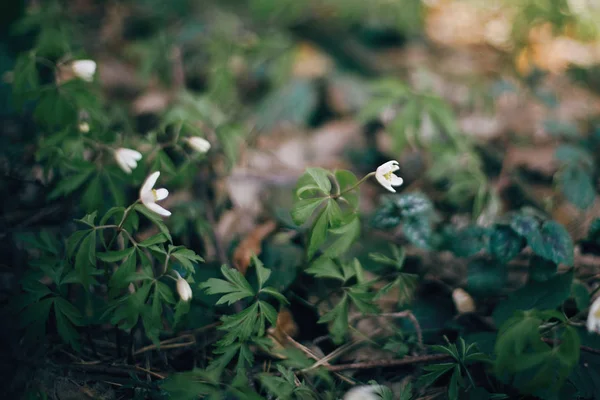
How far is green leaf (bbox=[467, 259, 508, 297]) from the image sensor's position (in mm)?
1854

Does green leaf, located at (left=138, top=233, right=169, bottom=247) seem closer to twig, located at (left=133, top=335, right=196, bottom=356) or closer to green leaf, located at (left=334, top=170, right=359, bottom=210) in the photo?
twig, located at (left=133, top=335, right=196, bottom=356)

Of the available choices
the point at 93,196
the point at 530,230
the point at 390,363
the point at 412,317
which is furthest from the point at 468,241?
the point at 93,196

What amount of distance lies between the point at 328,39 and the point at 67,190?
2384 mm

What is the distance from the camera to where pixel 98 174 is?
5.66 feet

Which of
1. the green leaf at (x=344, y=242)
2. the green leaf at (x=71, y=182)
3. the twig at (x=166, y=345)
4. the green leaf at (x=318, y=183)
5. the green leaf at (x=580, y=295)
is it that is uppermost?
the green leaf at (x=318, y=183)

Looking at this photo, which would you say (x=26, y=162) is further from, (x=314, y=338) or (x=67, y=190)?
(x=314, y=338)

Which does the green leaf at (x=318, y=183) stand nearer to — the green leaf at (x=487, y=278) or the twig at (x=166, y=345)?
the twig at (x=166, y=345)

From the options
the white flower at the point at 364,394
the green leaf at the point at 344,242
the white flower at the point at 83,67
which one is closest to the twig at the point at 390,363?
the white flower at the point at 364,394

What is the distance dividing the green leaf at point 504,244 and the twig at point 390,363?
0.50 meters

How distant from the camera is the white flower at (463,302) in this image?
1.86 meters

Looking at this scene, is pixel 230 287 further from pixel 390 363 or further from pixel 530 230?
pixel 530 230

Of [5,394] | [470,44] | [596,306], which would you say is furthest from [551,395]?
[470,44]

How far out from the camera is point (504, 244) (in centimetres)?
182

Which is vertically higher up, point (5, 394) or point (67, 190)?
point (67, 190)
